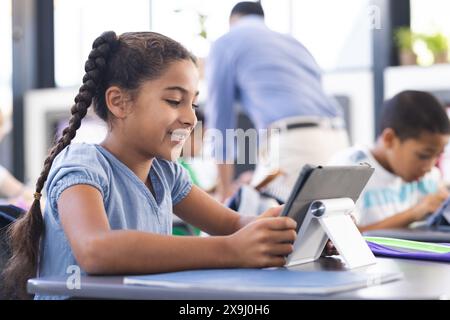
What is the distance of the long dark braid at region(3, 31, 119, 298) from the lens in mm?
1171

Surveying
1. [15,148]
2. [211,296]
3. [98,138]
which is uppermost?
[98,138]

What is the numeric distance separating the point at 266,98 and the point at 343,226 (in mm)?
1735

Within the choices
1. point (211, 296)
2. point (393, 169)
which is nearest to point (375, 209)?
point (393, 169)

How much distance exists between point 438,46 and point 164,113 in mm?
3149

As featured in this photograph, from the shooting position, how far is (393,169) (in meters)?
2.51

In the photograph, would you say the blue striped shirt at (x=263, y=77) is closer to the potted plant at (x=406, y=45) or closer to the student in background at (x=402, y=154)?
the student in background at (x=402, y=154)

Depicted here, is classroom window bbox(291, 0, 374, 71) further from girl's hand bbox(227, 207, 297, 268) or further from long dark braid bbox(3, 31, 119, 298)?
girl's hand bbox(227, 207, 297, 268)

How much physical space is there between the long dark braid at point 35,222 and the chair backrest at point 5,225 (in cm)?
1

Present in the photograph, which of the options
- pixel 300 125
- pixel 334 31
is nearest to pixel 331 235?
pixel 300 125

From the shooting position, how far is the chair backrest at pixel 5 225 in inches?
46.9

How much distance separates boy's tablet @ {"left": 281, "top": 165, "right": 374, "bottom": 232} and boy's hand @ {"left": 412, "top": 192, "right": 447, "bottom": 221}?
1153mm

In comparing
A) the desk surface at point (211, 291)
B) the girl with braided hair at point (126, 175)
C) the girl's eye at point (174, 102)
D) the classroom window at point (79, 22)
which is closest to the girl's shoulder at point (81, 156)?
the girl with braided hair at point (126, 175)

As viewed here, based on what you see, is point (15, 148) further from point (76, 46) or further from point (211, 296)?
point (211, 296)

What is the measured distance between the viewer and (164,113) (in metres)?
1.22
